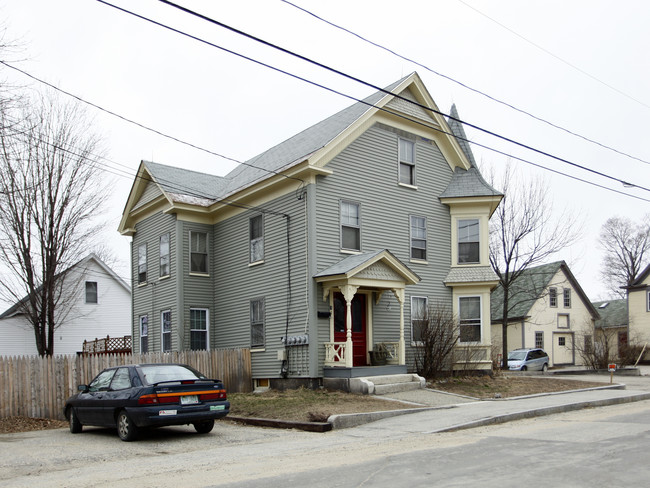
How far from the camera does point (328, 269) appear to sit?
1916 cm

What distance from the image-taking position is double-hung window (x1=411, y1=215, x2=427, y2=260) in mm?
Result: 22219

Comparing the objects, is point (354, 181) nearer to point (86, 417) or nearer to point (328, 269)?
point (328, 269)

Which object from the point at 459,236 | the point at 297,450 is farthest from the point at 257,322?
the point at 297,450

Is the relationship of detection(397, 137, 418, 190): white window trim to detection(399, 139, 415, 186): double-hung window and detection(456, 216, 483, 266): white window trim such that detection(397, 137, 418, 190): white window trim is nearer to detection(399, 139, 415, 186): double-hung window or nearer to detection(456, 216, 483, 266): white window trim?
detection(399, 139, 415, 186): double-hung window

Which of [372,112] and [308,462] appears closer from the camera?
[308,462]

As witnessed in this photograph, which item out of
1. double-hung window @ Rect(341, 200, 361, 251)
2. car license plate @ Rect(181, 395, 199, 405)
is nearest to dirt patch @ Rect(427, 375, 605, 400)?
double-hung window @ Rect(341, 200, 361, 251)

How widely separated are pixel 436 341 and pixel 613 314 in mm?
38787

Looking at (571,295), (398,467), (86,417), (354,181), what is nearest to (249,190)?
(354,181)

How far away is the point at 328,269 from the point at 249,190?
173 inches

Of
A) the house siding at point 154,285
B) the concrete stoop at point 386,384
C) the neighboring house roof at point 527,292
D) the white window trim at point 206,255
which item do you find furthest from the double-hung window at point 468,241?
the neighboring house roof at point 527,292

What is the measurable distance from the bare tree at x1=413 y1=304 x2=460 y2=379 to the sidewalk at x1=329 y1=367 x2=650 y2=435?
2.18 m

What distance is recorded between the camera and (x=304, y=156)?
769 inches

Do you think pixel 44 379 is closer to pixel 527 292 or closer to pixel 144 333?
pixel 144 333

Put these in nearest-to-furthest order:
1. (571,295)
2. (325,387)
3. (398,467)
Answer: (398,467) → (325,387) → (571,295)
